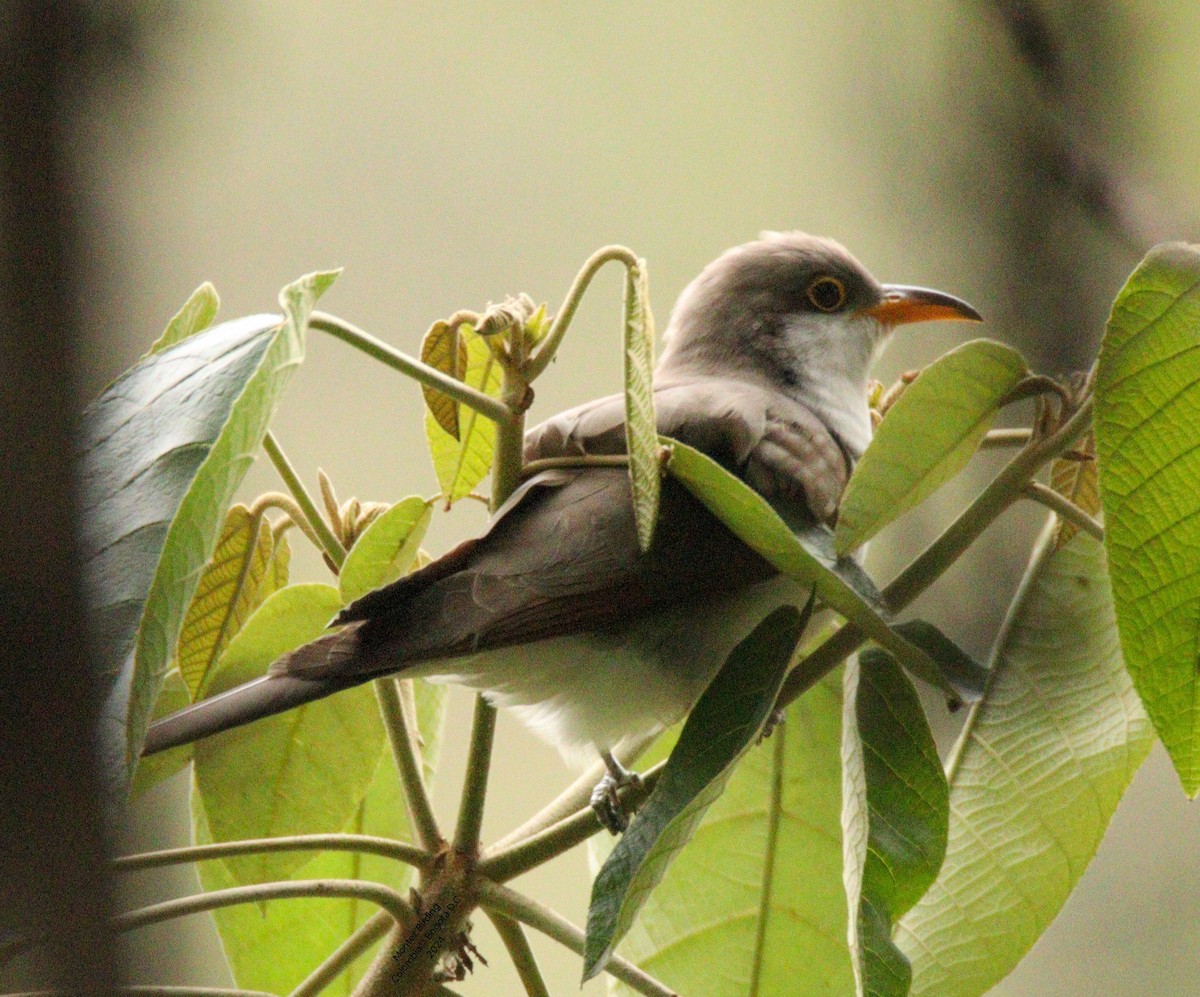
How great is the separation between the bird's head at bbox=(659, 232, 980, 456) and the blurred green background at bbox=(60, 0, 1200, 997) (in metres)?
0.21

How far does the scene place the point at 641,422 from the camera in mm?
1286

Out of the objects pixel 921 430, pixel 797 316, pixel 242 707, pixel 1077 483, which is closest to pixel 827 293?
pixel 797 316

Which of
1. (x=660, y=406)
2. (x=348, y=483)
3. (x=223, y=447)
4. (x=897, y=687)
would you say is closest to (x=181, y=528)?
(x=223, y=447)

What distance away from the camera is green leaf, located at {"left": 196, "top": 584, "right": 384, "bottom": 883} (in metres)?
1.74

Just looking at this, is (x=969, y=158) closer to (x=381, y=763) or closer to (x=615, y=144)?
(x=381, y=763)

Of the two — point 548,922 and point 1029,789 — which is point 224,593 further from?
point 1029,789

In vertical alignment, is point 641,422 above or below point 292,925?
above

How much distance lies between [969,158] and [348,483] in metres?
3.43

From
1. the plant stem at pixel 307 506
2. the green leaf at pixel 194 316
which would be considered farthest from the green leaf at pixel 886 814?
the green leaf at pixel 194 316

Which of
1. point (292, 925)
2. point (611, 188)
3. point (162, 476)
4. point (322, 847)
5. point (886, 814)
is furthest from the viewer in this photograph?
point (611, 188)

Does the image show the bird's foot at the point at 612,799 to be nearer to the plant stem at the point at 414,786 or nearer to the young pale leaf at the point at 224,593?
the plant stem at the point at 414,786

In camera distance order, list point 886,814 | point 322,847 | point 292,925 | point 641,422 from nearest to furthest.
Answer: point 641,422
point 886,814
point 322,847
point 292,925

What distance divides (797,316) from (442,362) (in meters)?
1.40

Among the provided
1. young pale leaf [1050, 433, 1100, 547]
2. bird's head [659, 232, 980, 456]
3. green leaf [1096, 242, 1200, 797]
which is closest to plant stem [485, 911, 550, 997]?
green leaf [1096, 242, 1200, 797]
